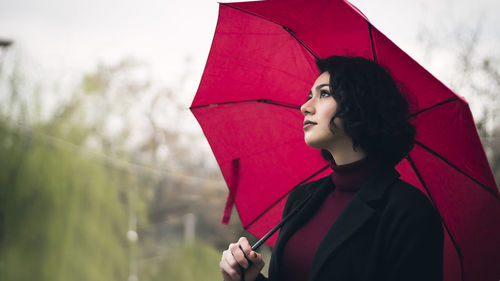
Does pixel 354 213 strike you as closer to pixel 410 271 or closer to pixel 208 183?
pixel 410 271

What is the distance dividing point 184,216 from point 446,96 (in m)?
4.49

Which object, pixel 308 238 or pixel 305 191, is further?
pixel 305 191

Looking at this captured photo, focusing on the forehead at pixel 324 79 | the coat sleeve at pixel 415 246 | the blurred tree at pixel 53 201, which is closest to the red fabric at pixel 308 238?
the coat sleeve at pixel 415 246

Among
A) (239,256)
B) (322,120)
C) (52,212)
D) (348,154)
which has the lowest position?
(52,212)

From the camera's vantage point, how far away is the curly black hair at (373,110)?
53.3 inches

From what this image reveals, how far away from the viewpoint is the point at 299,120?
1.81 meters

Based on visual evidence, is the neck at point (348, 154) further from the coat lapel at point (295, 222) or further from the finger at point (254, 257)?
the finger at point (254, 257)

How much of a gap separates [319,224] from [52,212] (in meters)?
2.95

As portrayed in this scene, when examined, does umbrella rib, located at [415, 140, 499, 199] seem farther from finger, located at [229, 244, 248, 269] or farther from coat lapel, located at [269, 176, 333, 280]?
finger, located at [229, 244, 248, 269]

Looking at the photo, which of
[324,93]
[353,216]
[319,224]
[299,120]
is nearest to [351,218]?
[353,216]

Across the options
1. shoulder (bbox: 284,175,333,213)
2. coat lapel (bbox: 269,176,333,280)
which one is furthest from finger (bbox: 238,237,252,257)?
shoulder (bbox: 284,175,333,213)

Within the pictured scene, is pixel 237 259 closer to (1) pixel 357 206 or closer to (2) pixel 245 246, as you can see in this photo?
(2) pixel 245 246

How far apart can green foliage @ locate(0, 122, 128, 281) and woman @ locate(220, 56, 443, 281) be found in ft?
8.80

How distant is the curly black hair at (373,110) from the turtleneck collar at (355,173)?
0.12ft
